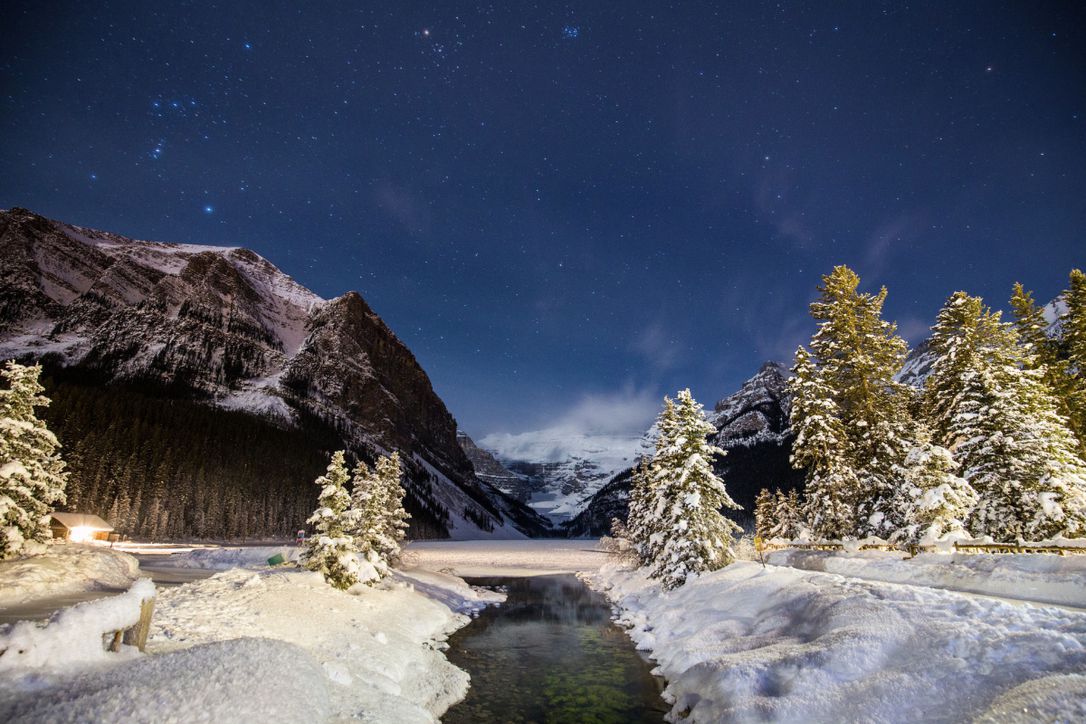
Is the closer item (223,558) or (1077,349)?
(1077,349)

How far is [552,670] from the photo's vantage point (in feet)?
69.7

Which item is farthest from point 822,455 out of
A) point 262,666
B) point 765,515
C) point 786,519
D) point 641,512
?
point 765,515

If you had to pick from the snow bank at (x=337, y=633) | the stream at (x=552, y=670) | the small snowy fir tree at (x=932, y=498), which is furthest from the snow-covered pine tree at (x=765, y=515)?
the snow bank at (x=337, y=633)

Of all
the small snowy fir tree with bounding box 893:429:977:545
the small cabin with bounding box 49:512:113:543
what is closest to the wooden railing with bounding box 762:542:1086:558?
the small snowy fir tree with bounding box 893:429:977:545

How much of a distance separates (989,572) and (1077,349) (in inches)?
852

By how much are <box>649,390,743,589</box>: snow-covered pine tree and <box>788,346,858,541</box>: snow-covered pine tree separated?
443cm

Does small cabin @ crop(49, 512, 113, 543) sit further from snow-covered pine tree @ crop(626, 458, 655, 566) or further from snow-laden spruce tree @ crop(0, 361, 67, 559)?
snow-covered pine tree @ crop(626, 458, 655, 566)

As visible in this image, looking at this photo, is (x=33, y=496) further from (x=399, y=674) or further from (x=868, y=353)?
(x=868, y=353)

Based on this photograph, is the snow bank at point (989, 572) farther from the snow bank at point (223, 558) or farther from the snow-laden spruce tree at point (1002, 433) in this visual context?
the snow bank at point (223, 558)

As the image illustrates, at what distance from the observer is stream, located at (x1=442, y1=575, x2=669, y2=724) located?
52.8 ft

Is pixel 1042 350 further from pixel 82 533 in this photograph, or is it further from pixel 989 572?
pixel 82 533

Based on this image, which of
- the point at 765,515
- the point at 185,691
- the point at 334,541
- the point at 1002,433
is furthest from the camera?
the point at 765,515

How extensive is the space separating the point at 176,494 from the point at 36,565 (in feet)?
283

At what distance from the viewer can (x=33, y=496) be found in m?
24.6
